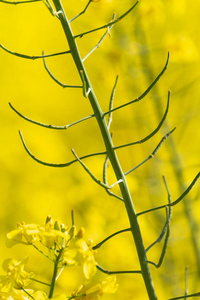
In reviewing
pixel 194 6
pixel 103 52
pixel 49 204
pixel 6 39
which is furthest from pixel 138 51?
pixel 6 39

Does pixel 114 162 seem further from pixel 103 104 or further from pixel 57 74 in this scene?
pixel 57 74

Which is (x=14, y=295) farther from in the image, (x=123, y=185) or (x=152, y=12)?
(x=152, y=12)

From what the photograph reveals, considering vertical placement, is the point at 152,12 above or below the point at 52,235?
above

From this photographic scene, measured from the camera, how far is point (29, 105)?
14.9 ft

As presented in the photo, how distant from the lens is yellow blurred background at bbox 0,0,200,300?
2.36 m

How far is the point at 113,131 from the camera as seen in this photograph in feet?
10.0

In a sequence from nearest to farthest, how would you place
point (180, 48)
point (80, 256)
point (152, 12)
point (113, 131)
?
1. point (80, 256)
2. point (152, 12)
3. point (180, 48)
4. point (113, 131)

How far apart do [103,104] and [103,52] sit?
133 centimetres

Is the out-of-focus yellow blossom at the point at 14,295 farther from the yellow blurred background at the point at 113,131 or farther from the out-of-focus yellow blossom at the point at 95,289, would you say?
the yellow blurred background at the point at 113,131

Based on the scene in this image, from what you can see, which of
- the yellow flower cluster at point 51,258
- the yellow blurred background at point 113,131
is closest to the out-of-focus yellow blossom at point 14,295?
the yellow flower cluster at point 51,258

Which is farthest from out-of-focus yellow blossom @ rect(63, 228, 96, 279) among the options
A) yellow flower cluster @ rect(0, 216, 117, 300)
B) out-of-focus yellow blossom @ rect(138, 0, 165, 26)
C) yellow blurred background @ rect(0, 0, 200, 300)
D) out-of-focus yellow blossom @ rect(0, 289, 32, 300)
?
out-of-focus yellow blossom @ rect(138, 0, 165, 26)

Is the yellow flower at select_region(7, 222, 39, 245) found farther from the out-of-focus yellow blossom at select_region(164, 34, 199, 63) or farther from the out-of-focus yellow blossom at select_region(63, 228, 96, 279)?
the out-of-focus yellow blossom at select_region(164, 34, 199, 63)

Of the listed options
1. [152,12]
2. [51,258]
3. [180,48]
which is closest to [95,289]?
[51,258]

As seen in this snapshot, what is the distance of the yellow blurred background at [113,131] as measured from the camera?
2355mm
